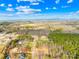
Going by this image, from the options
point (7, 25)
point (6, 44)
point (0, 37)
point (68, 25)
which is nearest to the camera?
point (6, 44)

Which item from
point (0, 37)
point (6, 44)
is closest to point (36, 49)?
point (6, 44)

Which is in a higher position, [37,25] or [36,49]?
[37,25]

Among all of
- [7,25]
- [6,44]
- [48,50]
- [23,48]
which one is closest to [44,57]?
[48,50]

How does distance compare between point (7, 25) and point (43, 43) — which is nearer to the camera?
point (43, 43)

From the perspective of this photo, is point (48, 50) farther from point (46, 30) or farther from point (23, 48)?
point (46, 30)

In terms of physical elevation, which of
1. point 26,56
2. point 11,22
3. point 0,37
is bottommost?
point 26,56

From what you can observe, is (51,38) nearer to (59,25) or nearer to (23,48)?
(23,48)

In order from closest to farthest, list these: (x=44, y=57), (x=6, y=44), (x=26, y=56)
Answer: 1. (x=44, y=57)
2. (x=26, y=56)
3. (x=6, y=44)

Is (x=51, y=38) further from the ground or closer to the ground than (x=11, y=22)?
closer to the ground

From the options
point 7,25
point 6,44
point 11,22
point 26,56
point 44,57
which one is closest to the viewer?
point 44,57
